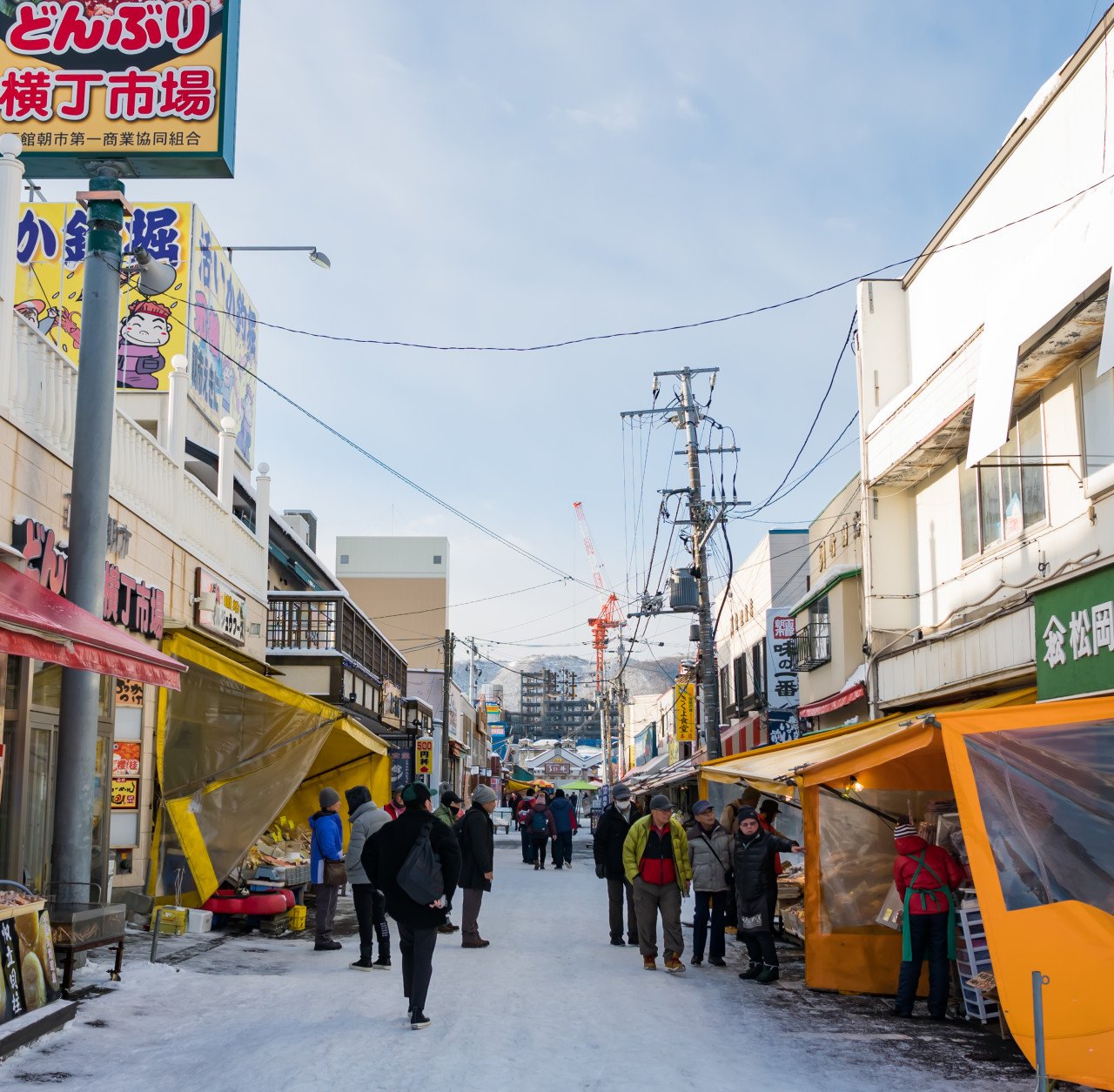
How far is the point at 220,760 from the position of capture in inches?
531

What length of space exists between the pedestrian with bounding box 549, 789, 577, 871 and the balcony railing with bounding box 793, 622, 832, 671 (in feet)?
20.1

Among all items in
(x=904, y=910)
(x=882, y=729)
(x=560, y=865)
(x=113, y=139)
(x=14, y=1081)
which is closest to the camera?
(x=14, y=1081)

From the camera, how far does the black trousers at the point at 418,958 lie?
786 centimetres

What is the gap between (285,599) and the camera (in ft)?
80.0

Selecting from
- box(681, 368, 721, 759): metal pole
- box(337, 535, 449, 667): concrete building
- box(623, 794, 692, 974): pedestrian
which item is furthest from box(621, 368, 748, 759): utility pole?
box(337, 535, 449, 667): concrete building

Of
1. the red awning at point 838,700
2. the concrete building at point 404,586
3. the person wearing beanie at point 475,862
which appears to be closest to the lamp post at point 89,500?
the person wearing beanie at point 475,862

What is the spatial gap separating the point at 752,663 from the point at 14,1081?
3247 centimetres

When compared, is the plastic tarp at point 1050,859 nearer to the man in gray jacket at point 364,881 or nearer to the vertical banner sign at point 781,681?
the man in gray jacket at point 364,881

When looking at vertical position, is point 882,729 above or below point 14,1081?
above

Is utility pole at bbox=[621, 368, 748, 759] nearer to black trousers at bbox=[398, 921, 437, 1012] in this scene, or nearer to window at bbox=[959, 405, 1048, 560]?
window at bbox=[959, 405, 1048, 560]

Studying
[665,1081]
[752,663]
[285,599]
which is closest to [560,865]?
[285,599]

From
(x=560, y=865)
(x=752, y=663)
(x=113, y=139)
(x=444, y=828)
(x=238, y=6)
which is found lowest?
(x=560, y=865)

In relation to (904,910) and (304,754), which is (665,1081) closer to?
(904,910)

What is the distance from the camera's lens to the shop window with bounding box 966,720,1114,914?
262 inches
